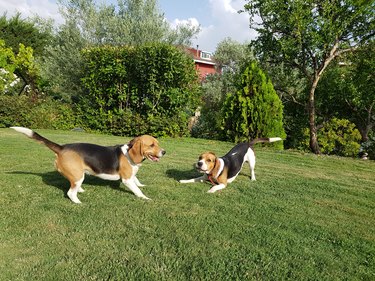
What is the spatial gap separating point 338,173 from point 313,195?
2.77 m

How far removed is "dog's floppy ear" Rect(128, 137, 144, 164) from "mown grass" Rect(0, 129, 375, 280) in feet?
1.92

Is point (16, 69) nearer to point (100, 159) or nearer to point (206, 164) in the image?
point (100, 159)

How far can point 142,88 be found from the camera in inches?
541

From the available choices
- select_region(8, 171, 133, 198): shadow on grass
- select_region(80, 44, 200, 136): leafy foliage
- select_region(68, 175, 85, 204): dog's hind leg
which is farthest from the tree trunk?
select_region(68, 175, 85, 204): dog's hind leg

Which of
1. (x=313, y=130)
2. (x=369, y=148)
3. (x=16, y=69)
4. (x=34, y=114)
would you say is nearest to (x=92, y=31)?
(x=34, y=114)

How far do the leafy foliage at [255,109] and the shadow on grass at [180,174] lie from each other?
18.1 ft

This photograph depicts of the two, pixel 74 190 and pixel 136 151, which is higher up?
pixel 136 151

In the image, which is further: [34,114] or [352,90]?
[34,114]

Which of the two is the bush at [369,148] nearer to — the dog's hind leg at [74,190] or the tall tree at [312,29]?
the tall tree at [312,29]

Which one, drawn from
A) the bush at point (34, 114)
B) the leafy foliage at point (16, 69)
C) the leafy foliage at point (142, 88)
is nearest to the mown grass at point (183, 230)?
the leafy foliage at point (142, 88)

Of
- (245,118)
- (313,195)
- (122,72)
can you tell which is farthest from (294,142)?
(313,195)

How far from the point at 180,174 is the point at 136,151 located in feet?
6.75

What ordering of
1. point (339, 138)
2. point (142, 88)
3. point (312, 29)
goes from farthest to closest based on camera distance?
1. point (142, 88)
2. point (339, 138)
3. point (312, 29)

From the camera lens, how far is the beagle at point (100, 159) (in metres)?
4.52
